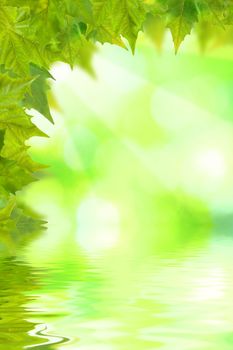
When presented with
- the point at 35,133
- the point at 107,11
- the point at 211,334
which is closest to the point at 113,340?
the point at 211,334

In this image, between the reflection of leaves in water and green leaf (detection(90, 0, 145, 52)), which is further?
the reflection of leaves in water

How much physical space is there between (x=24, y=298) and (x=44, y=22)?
5.44 metres

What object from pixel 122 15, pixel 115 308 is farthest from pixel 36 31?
pixel 115 308

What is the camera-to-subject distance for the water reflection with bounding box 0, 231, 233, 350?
6.04 meters

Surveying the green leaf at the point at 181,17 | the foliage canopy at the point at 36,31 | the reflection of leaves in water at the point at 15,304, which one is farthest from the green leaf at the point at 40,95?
the reflection of leaves in water at the point at 15,304

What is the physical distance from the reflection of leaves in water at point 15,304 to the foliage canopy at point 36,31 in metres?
1.56

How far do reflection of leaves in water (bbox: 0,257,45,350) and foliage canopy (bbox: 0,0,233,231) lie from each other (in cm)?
156

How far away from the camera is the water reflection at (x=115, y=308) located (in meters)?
6.04

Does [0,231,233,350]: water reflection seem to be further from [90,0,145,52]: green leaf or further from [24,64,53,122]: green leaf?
[90,0,145,52]: green leaf

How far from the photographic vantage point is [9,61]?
397 centimetres

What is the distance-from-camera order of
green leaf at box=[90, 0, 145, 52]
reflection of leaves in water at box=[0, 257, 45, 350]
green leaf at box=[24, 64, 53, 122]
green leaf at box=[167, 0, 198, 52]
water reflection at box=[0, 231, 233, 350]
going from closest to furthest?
green leaf at box=[90, 0, 145, 52] < green leaf at box=[167, 0, 198, 52] < green leaf at box=[24, 64, 53, 122] < reflection of leaves in water at box=[0, 257, 45, 350] < water reflection at box=[0, 231, 233, 350]

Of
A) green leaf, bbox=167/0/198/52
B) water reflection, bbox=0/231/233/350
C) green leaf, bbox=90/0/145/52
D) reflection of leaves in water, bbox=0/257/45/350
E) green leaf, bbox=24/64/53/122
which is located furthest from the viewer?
water reflection, bbox=0/231/233/350

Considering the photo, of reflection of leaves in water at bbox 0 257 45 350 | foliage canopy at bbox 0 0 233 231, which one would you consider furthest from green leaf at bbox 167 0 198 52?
reflection of leaves in water at bbox 0 257 45 350

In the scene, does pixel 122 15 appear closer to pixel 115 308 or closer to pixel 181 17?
pixel 181 17
